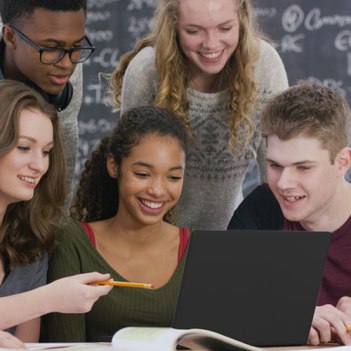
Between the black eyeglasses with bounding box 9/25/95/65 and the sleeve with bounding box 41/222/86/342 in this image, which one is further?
the black eyeglasses with bounding box 9/25/95/65

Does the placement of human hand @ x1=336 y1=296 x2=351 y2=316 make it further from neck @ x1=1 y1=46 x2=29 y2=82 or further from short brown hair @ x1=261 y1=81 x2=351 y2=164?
neck @ x1=1 y1=46 x2=29 y2=82

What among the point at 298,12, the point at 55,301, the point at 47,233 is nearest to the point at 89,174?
the point at 47,233

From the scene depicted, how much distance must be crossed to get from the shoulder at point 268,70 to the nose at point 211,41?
0.30 meters

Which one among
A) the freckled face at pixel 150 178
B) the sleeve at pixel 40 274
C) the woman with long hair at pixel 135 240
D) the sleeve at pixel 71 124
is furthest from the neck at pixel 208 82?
the sleeve at pixel 40 274

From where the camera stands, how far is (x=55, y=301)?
103 cm

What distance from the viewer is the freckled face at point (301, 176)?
4.52 feet

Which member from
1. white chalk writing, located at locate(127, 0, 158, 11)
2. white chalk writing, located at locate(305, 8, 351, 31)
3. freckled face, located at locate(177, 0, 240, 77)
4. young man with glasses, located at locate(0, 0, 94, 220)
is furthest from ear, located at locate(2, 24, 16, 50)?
white chalk writing, located at locate(305, 8, 351, 31)

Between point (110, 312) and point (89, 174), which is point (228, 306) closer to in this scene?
point (110, 312)

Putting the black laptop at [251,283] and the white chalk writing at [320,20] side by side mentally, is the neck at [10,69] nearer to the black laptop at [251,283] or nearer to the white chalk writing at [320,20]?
the black laptop at [251,283]

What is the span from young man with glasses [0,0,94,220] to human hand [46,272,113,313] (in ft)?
2.59

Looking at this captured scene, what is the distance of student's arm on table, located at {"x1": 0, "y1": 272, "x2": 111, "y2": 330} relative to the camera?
1004mm

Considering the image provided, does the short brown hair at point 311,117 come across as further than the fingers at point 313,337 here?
Yes

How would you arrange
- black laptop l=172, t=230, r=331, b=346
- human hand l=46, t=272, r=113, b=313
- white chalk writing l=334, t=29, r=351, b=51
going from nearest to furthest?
black laptop l=172, t=230, r=331, b=346, human hand l=46, t=272, r=113, b=313, white chalk writing l=334, t=29, r=351, b=51

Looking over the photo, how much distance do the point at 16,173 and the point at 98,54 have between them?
1.84m
